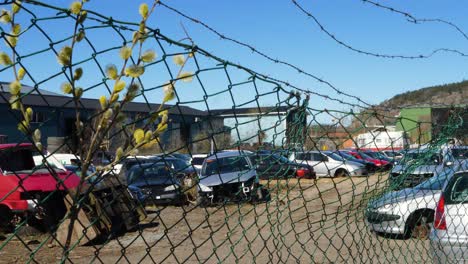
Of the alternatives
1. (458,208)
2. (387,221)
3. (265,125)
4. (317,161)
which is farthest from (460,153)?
(265,125)

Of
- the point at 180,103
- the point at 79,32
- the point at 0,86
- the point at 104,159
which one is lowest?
the point at 104,159

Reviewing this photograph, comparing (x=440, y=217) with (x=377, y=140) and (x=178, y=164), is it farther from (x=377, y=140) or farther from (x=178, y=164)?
(x=178, y=164)

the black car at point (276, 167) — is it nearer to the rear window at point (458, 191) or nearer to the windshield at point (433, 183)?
the windshield at point (433, 183)

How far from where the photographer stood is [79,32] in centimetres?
147

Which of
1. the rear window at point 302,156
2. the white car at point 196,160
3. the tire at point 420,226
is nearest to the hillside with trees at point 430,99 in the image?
the rear window at point 302,156

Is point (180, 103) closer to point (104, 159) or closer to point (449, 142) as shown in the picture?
point (104, 159)

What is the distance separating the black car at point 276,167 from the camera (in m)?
2.71

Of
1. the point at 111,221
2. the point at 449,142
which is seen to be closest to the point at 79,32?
the point at 111,221

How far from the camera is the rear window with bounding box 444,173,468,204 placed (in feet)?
17.7

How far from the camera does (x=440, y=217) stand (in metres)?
5.32

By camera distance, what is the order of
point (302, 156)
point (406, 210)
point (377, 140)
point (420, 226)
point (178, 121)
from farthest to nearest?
point (420, 226) → point (406, 210) → point (377, 140) → point (302, 156) → point (178, 121)

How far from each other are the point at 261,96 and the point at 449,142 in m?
2.62

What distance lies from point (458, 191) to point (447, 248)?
2.29 feet

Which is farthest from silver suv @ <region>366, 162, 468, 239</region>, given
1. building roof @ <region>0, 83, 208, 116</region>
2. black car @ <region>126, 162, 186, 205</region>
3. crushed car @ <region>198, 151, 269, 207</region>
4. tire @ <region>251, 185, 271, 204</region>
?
building roof @ <region>0, 83, 208, 116</region>
